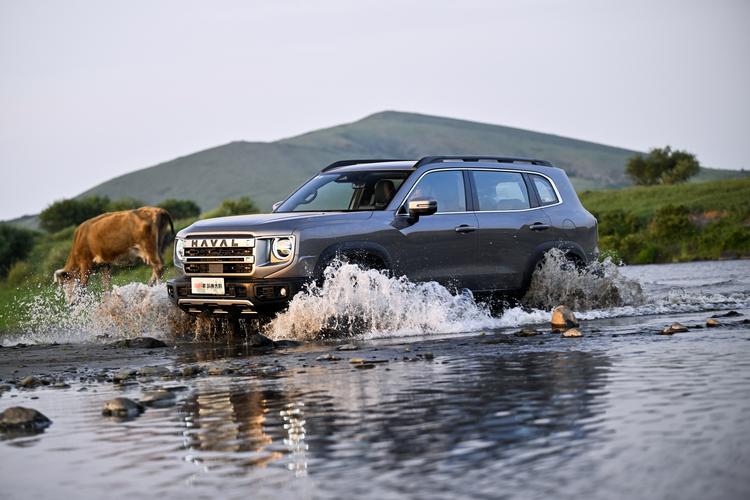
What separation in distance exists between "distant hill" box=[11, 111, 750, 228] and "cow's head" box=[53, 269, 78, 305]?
333 ft

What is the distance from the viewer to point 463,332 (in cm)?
1274

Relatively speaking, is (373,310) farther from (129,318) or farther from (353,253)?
(129,318)

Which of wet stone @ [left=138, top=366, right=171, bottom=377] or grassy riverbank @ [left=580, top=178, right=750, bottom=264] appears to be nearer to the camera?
wet stone @ [left=138, top=366, right=171, bottom=377]

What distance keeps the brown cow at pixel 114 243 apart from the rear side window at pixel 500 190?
26.5 feet

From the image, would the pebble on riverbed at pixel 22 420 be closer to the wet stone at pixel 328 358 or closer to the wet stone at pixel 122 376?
the wet stone at pixel 122 376

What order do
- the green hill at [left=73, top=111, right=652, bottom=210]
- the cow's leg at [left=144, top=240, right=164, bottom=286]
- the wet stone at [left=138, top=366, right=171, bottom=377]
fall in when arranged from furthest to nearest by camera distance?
the green hill at [left=73, top=111, right=652, bottom=210], the cow's leg at [left=144, top=240, right=164, bottom=286], the wet stone at [left=138, top=366, right=171, bottom=377]

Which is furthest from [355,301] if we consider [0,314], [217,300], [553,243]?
[0,314]

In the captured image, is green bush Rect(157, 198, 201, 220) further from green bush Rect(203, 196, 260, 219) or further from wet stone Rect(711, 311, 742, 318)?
wet stone Rect(711, 311, 742, 318)

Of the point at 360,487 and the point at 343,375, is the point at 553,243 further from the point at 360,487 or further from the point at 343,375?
the point at 360,487

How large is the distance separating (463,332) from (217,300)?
2.64m

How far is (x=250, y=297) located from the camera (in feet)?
40.4

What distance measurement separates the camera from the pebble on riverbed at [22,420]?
697 centimetres

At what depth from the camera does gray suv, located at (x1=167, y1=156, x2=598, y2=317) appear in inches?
486

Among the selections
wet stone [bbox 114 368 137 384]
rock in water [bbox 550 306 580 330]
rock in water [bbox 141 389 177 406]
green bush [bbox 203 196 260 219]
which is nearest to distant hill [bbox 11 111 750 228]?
green bush [bbox 203 196 260 219]
